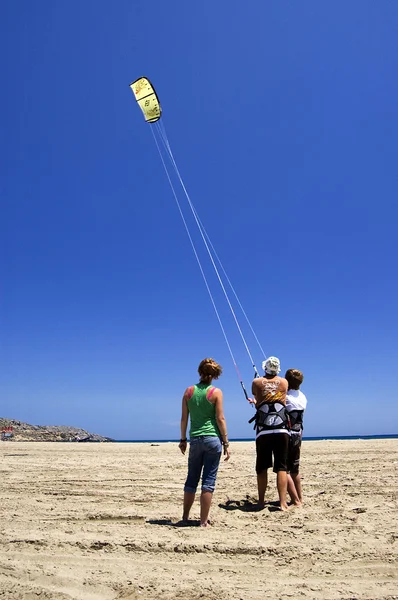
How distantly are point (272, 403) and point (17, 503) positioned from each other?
3.37 metres

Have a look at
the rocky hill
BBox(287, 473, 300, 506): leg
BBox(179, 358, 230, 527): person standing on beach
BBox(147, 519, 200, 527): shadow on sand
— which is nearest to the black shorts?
BBox(287, 473, 300, 506): leg

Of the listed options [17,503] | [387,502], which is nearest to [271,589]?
[387,502]

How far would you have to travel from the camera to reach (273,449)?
4938 millimetres

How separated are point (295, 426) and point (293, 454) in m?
→ 0.34

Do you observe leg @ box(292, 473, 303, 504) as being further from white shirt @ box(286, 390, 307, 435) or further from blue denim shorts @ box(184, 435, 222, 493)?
blue denim shorts @ box(184, 435, 222, 493)

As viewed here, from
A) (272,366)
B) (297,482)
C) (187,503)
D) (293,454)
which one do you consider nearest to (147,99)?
(272,366)

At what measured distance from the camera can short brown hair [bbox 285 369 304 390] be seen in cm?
546

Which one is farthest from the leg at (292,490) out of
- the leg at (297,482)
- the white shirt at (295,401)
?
the white shirt at (295,401)

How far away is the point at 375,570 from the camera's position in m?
2.97

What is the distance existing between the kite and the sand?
811 centimetres

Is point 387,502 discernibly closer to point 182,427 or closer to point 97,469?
point 182,427

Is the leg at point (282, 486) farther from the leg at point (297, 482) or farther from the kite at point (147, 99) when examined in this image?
the kite at point (147, 99)

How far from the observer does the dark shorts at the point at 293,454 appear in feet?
16.9

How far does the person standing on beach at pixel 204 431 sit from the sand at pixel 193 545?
406mm
